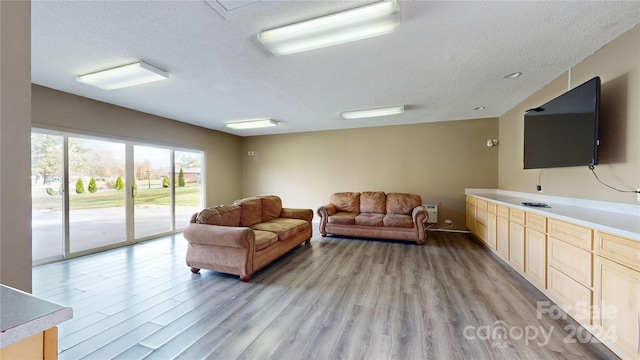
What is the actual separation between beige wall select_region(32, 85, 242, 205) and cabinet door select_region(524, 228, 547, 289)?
599 cm

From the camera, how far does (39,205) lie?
3.39m

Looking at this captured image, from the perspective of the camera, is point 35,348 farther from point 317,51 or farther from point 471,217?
point 471,217

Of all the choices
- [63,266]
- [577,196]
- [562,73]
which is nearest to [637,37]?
[562,73]

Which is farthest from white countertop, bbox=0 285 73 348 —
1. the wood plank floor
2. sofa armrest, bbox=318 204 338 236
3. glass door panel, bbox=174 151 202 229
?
glass door panel, bbox=174 151 202 229

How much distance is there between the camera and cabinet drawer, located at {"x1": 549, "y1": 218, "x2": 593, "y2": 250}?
1.81m

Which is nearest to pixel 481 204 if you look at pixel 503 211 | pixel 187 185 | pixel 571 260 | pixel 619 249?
pixel 503 211

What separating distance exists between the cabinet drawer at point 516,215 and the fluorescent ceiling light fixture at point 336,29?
2564 mm

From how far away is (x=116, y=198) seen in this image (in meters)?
4.24

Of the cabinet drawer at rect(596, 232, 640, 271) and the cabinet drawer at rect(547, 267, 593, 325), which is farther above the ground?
the cabinet drawer at rect(596, 232, 640, 271)

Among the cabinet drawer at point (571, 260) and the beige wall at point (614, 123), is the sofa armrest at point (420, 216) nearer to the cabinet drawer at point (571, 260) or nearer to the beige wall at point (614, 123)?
the beige wall at point (614, 123)

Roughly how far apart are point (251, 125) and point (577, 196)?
→ 17.5 feet

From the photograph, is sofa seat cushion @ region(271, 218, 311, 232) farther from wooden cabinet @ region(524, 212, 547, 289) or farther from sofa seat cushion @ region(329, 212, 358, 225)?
wooden cabinet @ region(524, 212, 547, 289)

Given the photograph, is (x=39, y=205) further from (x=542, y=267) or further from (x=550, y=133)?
(x=550, y=133)

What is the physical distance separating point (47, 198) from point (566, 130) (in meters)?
6.66
